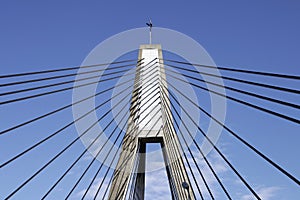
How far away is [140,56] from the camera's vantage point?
10.7 metres

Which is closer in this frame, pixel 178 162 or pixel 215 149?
pixel 215 149

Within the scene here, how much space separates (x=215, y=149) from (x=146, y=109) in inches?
120

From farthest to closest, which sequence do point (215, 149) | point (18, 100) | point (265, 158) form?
point (215, 149) → point (18, 100) → point (265, 158)

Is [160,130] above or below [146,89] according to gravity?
below

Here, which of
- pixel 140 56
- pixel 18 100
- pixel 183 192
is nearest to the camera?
pixel 18 100

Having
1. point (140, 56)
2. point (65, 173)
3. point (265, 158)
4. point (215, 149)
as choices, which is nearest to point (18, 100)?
point (65, 173)

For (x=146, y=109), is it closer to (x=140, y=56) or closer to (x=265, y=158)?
(x=140, y=56)

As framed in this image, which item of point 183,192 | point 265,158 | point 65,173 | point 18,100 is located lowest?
point 183,192

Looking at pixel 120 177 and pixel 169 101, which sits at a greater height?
pixel 169 101

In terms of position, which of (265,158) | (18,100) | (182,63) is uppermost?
(182,63)

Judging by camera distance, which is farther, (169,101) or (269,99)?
(169,101)

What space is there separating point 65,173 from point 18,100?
1591mm

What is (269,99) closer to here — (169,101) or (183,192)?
(183,192)

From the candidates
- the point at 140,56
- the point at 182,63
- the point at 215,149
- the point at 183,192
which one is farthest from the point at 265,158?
the point at 140,56
